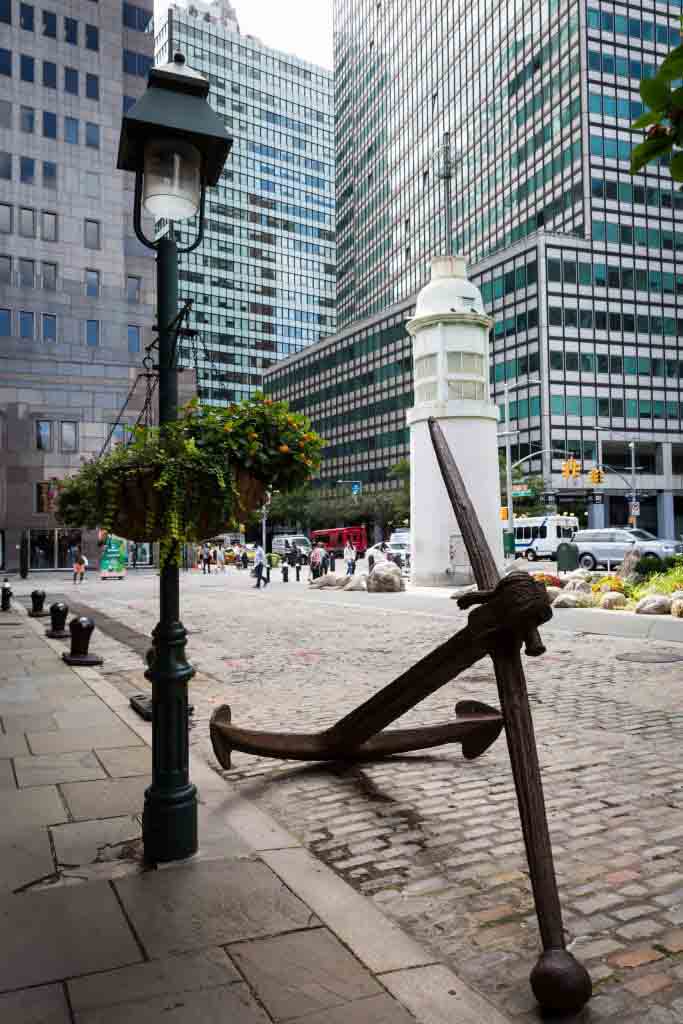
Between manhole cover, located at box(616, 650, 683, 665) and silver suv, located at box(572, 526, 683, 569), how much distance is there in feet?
76.2

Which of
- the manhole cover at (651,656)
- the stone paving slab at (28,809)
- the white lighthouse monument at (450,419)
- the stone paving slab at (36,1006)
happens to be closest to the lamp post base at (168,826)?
the stone paving slab at (28,809)

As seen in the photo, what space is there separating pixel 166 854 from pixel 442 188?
3625 inches

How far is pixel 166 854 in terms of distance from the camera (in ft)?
12.2

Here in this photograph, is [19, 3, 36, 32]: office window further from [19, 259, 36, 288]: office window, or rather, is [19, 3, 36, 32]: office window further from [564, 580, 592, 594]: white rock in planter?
[564, 580, 592, 594]: white rock in planter

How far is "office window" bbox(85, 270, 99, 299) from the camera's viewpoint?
49.1m

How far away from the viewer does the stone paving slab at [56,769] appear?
5.13 meters

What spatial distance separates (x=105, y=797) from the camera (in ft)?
15.6

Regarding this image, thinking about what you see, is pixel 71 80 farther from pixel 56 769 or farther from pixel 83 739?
pixel 56 769

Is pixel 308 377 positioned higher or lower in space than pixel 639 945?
higher

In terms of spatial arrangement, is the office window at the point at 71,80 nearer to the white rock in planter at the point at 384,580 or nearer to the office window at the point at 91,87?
the office window at the point at 91,87

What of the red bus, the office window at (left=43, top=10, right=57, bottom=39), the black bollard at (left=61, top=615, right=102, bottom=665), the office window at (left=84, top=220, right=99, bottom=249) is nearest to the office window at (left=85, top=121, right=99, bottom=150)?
the office window at (left=84, top=220, right=99, bottom=249)

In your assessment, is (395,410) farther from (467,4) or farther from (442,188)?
(467,4)

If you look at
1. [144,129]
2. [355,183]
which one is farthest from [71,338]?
[355,183]

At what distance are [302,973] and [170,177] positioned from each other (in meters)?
3.86
